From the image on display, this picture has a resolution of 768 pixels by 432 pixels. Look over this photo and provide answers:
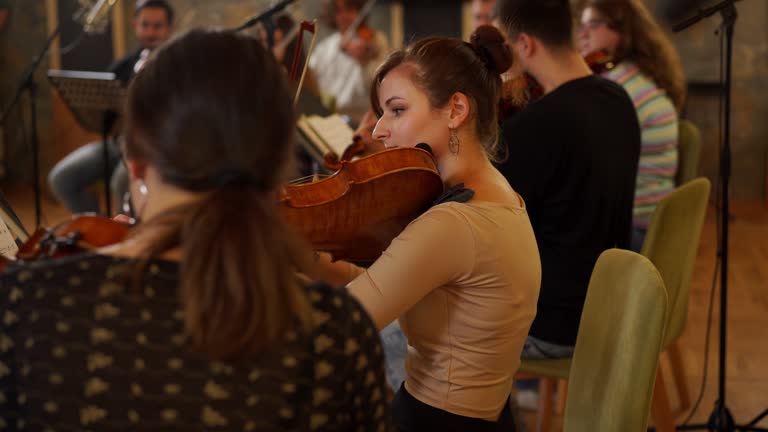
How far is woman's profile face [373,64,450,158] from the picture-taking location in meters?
1.48

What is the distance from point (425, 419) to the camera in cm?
139

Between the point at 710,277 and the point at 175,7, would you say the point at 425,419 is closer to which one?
the point at 710,277

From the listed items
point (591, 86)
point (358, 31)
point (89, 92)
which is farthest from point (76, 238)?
point (358, 31)

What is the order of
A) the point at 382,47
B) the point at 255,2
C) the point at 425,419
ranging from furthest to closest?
the point at 255,2, the point at 382,47, the point at 425,419

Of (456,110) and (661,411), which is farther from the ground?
(456,110)

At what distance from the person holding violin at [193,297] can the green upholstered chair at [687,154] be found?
2.30 m

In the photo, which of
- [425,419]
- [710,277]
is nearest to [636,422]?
[425,419]

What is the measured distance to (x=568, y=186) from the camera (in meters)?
2.07

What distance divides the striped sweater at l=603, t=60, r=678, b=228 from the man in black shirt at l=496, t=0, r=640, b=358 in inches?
27.0

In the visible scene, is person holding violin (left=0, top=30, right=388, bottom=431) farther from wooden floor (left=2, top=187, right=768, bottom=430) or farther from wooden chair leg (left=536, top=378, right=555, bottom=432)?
wooden floor (left=2, top=187, right=768, bottom=430)

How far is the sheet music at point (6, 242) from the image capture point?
129 centimetres

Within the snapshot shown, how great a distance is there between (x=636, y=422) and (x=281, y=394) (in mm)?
613

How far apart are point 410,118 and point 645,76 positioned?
5.49ft

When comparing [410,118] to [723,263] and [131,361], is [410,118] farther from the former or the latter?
[723,263]
